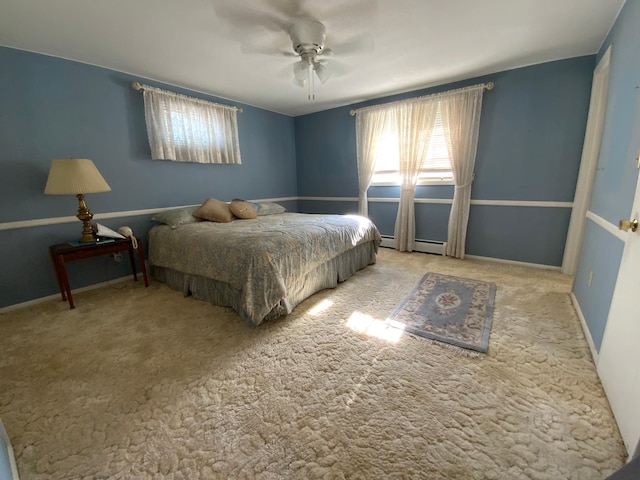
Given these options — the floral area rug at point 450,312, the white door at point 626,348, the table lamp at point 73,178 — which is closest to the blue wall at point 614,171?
the white door at point 626,348

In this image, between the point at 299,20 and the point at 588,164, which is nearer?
the point at 299,20

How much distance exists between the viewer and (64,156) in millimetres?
2547

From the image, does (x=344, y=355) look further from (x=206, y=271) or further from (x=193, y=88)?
(x=193, y=88)

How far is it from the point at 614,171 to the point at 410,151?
228cm

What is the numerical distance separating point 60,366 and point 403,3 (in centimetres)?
334

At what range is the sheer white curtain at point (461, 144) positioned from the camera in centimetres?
325

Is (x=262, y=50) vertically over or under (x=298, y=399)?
over

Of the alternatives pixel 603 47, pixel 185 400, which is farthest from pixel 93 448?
pixel 603 47

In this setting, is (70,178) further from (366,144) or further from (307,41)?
(366,144)

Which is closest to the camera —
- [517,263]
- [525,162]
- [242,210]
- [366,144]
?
[525,162]

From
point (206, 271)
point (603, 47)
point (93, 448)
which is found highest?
point (603, 47)

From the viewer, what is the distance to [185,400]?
137 centimetres

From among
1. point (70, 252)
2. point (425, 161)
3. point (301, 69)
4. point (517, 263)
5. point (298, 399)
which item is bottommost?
point (298, 399)

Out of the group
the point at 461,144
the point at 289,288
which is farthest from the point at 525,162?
the point at 289,288
